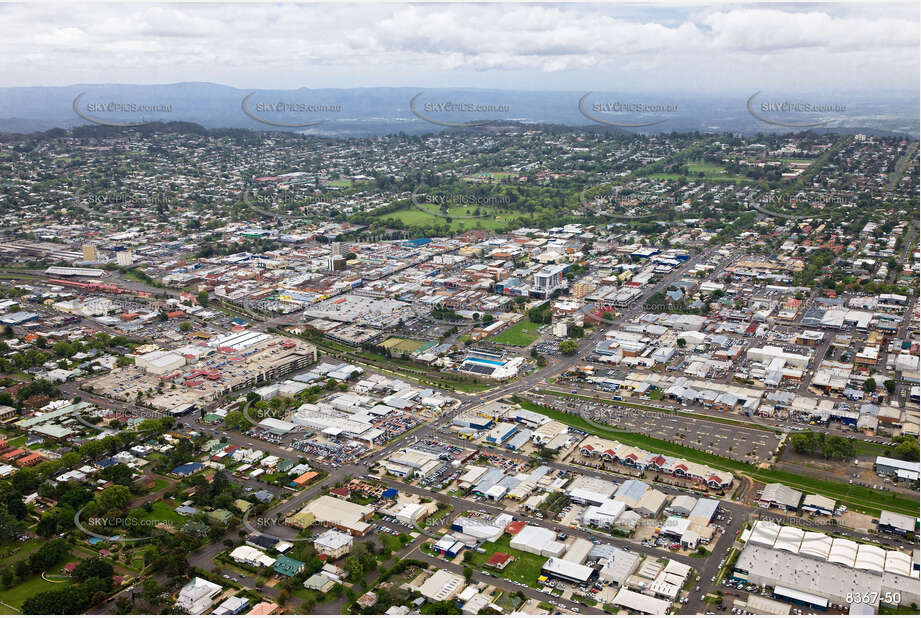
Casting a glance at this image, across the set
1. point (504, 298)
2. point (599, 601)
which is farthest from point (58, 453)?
point (504, 298)

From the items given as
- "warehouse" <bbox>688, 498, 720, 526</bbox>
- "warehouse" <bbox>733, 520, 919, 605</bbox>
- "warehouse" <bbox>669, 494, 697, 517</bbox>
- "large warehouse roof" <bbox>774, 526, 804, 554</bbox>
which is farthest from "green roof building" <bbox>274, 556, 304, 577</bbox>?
"large warehouse roof" <bbox>774, 526, 804, 554</bbox>

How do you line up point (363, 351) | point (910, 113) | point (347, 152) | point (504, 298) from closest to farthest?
point (363, 351) < point (504, 298) < point (347, 152) < point (910, 113)

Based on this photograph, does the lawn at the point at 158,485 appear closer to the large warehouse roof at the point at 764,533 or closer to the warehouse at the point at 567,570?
the warehouse at the point at 567,570

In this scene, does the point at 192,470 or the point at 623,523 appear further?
the point at 192,470

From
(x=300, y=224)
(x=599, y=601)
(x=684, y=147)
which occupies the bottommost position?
(x=599, y=601)

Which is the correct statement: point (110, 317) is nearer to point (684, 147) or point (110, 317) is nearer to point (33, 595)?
point (33, 595)

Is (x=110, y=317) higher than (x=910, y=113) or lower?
lower

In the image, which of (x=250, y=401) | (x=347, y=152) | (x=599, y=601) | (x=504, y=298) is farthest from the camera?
(x=347, y=152)
